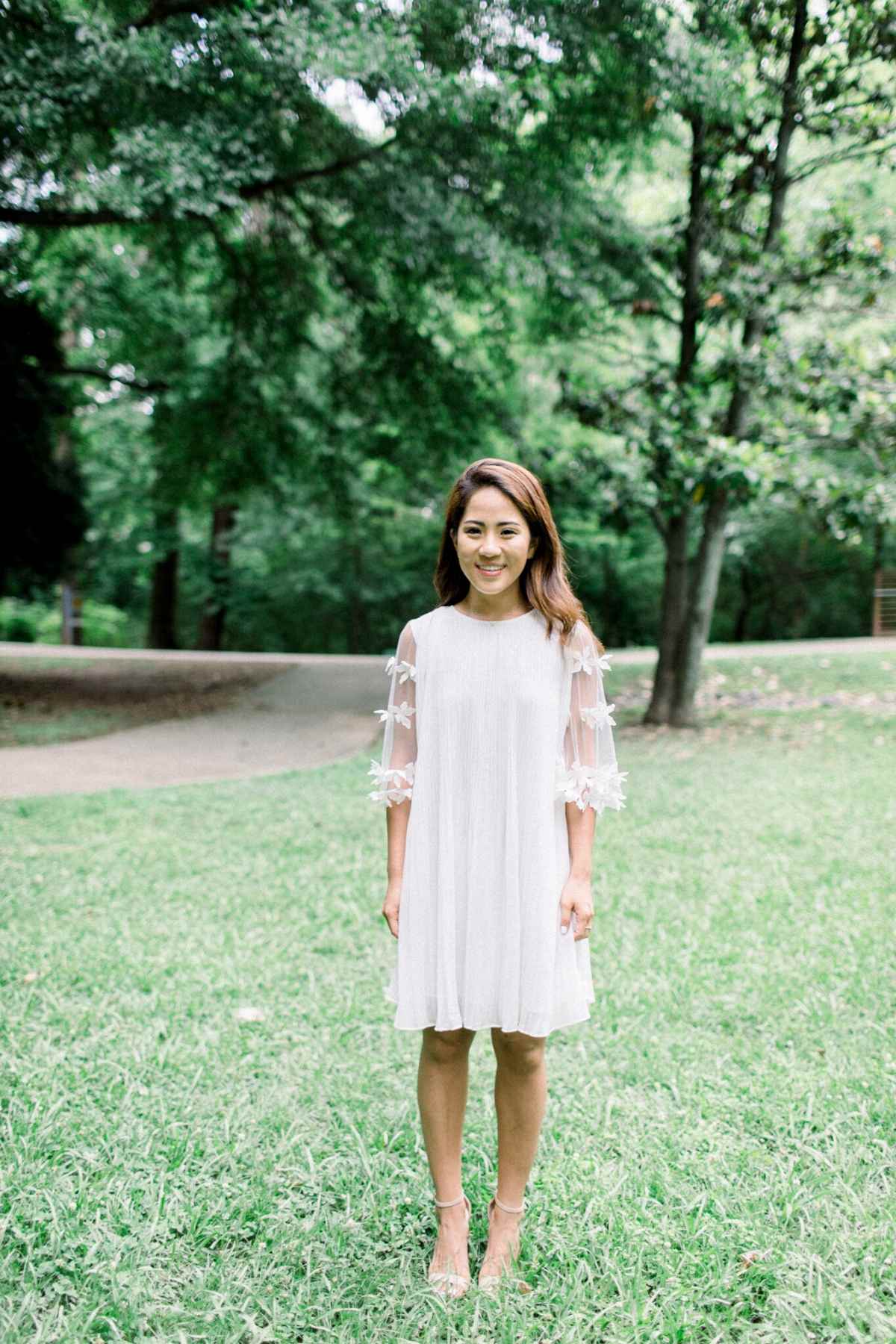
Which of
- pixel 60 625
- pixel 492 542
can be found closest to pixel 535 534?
pixel 492 542

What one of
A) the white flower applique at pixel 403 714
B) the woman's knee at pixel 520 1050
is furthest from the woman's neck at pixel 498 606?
the woman's knee at pixel 520 1050

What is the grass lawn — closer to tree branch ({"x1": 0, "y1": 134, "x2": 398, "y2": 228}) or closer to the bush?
tree branch ({"x1": 0, "y1": 134, "x2": 398, "y2": 228})

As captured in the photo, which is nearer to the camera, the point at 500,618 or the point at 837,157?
the point at 500,618

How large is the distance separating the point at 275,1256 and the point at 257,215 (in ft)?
33.3

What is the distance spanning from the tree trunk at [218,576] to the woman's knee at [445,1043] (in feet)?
58.6

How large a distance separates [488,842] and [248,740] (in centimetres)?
811

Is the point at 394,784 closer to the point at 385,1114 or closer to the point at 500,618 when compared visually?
the point at 500,618

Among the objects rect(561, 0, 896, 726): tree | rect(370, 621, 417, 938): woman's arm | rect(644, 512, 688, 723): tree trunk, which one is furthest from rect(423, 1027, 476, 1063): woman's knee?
rect(644, 512, 688, 723): tree trunk

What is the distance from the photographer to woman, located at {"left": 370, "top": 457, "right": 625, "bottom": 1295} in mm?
1984

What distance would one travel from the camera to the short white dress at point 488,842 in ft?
6.49

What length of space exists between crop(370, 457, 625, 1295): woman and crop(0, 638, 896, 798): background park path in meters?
5.68

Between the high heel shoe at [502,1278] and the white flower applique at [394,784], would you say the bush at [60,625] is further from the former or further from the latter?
the high heel shoe at [502,1278]

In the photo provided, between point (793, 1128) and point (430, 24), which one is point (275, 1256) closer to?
point (793, 1128)

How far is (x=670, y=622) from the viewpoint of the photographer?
9961mm
